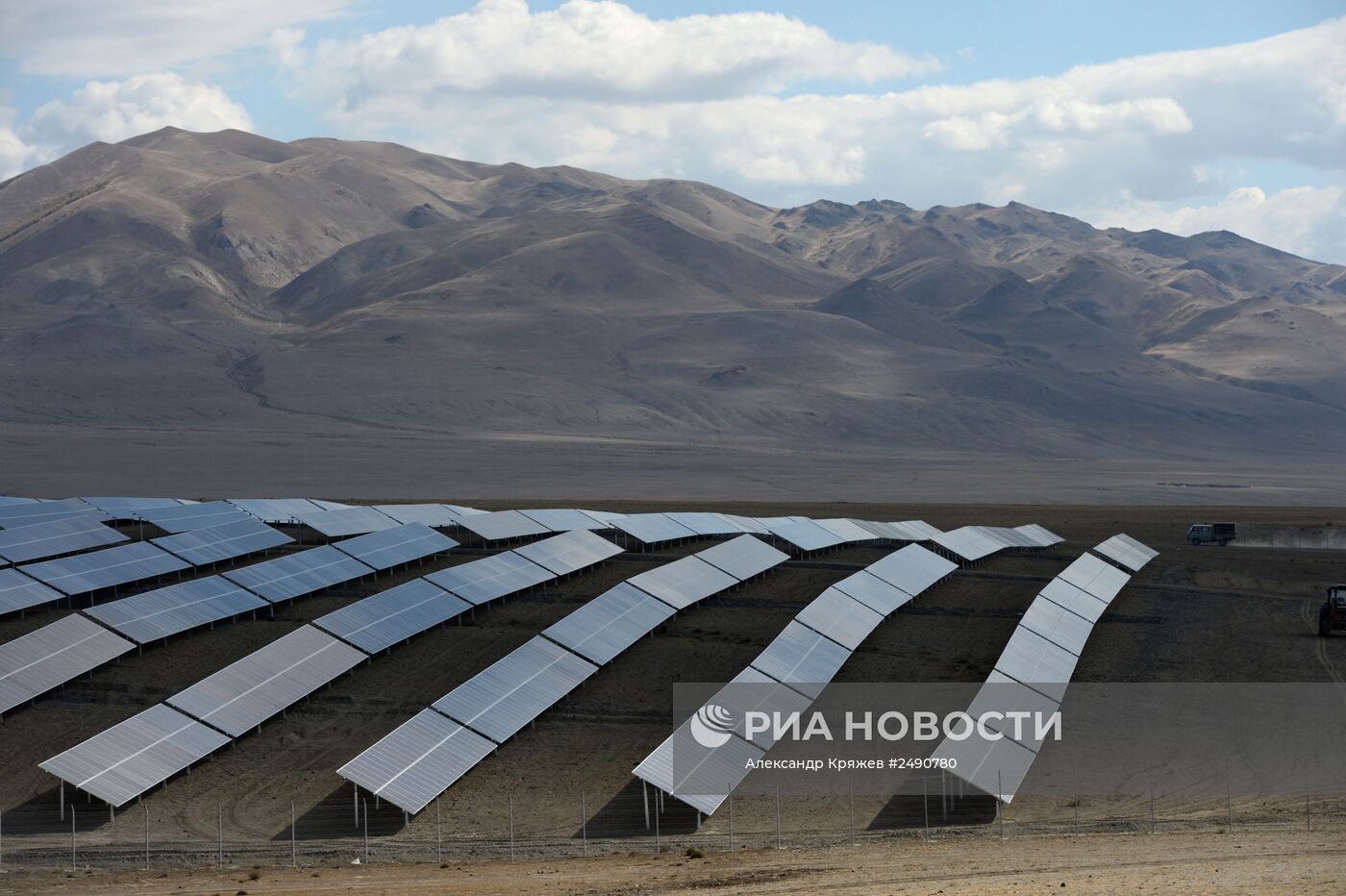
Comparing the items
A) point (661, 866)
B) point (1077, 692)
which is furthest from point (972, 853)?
point (1077, 692)

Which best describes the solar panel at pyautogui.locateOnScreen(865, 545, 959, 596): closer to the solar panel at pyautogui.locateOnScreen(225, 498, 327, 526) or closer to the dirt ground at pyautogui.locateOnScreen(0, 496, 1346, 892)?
the dirt ground at pyautogui.locateOnScreen(0, 496, 1346, 892)

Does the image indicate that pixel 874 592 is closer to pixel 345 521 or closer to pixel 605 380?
pixel 345 521

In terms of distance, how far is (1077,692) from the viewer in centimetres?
2884

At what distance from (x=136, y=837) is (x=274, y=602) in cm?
1309

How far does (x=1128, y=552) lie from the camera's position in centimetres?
4706

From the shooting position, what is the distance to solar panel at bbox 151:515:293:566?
38.0 m

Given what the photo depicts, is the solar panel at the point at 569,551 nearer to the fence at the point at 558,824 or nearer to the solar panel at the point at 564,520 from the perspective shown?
the solar panel at the point at 564,520

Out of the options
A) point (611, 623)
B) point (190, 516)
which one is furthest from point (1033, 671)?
point (190, 516)

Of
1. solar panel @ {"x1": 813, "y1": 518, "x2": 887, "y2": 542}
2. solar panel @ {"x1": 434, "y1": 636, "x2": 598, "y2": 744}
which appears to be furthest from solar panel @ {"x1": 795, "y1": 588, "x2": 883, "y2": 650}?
solar panel @ {"x1": 813, "y1": 518, "x2": 887, "y2": 542}

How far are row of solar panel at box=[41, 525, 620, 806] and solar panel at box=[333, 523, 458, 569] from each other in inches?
142

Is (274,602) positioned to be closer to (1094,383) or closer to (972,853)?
(972,853)

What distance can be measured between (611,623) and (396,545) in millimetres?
11427

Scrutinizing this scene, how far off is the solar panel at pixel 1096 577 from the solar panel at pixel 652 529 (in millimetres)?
12200

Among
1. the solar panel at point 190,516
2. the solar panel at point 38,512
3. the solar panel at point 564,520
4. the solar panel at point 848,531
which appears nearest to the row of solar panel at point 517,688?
the solar panel at point 564,520
